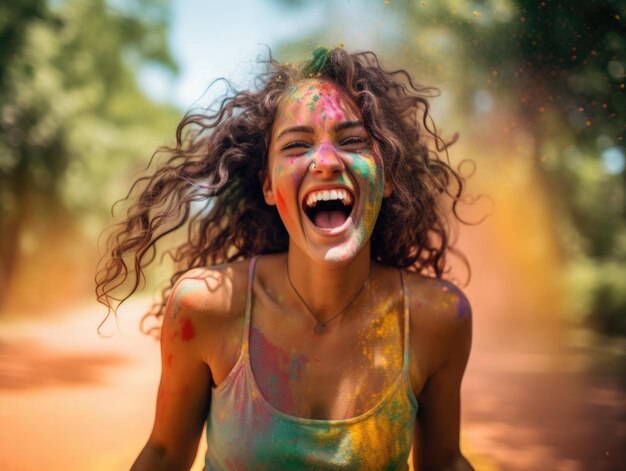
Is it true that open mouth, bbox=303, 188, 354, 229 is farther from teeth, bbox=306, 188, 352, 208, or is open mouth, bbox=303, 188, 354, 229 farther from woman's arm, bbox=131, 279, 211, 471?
woman's arm, bbox=131, 279, 211, 471

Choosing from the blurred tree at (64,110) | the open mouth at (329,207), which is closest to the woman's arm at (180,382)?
the open mouth at (329,207)

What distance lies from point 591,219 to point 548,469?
7774mm

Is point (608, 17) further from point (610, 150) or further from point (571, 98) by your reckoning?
point (610, 150)

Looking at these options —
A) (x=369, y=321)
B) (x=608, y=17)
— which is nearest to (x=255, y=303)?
(x=369, y=321)

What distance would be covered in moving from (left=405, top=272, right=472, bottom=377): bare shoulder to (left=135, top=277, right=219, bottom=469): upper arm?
2.32 feet

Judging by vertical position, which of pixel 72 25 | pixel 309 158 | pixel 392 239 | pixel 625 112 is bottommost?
pixel 392 239

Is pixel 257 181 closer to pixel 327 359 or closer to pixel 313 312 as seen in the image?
pixel 313 312

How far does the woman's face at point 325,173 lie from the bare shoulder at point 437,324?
0.32 metres

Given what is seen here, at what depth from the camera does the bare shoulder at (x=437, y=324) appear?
2.04 m

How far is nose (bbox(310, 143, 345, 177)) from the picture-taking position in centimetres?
190

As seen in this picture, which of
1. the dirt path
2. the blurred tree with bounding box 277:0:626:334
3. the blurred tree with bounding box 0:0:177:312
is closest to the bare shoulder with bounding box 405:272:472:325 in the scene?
the blurred tree with bounding box 277:0:626:334

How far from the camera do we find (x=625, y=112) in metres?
4.21

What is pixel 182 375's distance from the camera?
1.99 metres

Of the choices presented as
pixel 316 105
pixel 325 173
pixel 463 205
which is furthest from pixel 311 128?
pixel 463 205
